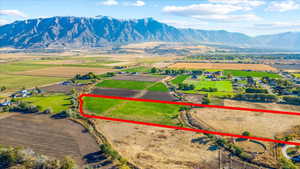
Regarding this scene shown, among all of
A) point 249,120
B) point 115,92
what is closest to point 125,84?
point 115,92

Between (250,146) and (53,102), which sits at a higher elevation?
(53,102)

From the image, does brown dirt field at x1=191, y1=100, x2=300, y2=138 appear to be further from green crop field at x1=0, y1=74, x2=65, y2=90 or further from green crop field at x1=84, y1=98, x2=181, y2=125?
green crop field at x1=0, y1=74, x2=65, y2=90

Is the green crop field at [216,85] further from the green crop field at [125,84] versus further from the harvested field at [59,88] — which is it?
the harvested field at [59,88]

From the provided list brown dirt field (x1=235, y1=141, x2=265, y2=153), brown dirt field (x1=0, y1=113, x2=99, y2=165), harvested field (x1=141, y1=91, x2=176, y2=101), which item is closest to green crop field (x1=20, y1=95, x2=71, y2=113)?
brown dirt field (x1=0, y1=113, x2=99, y2=165)

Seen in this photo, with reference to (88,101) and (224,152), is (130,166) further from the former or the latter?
(88,101)

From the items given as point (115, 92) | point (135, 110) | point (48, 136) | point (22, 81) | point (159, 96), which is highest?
point (22, 81)

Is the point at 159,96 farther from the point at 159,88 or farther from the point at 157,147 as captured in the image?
the point at 157,147
